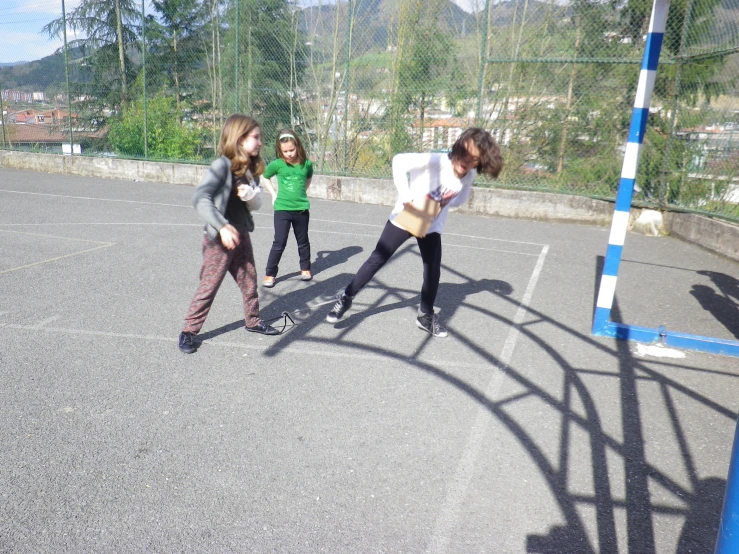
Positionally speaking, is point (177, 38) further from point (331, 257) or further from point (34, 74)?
point (331, 257)

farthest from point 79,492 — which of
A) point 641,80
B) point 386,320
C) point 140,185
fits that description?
point 140,185

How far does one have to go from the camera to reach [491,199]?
39.8 feet

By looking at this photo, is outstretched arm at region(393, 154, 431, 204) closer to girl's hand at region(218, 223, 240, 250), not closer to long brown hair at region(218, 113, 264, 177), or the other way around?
long brown hair at region(218, 113, 264, 177)

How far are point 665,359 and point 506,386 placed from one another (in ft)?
4.93

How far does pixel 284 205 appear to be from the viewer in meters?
6.50

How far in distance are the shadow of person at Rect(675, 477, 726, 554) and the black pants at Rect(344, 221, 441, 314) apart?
2.46 meters

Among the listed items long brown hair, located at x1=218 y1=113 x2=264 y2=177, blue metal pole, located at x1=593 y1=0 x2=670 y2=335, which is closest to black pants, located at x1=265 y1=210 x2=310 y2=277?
long brown hair, located at x1=218 y1=113 x2=264 y2=177

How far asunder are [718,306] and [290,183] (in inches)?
180

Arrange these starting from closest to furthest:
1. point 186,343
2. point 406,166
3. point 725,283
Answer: point 186,343 → point 406,166 → point 725,283

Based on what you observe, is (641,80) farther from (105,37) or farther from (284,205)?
(105,37)

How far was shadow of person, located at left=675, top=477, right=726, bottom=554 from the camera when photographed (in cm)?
274

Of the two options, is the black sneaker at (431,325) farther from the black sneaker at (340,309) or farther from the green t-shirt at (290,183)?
the green t-shirt at (290,183)

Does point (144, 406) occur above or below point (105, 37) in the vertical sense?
below

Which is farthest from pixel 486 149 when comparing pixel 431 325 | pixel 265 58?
pixel 265 58
